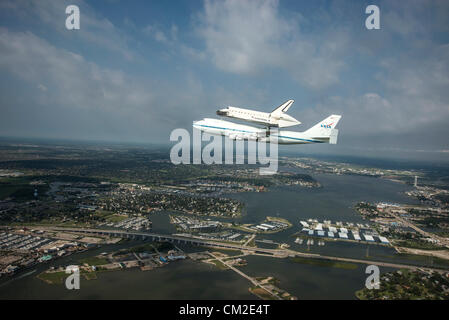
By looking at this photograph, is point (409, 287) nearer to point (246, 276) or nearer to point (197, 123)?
point (246, 276)

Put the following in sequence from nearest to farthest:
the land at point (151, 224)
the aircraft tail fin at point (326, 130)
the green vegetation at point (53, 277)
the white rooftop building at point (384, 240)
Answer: the aircraft tail fin at point (326, 130)
the green vegetation at point (53, 277)
the land at point (151, 224)
the white rooftop building at point (384, 240)

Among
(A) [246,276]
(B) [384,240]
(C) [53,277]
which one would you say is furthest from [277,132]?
(B) [384,240]

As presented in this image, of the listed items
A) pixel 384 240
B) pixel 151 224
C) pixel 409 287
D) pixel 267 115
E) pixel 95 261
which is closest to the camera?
pixel 267 115

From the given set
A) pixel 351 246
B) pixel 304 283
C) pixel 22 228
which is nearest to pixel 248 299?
pixel 304 283

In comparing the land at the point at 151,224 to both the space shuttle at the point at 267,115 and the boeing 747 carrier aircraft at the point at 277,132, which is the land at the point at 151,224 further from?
the space shuttle at the point at 267,115

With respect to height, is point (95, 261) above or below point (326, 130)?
below

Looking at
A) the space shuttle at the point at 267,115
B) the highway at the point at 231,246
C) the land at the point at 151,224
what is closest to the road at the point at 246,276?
the land at the point at 151,224
